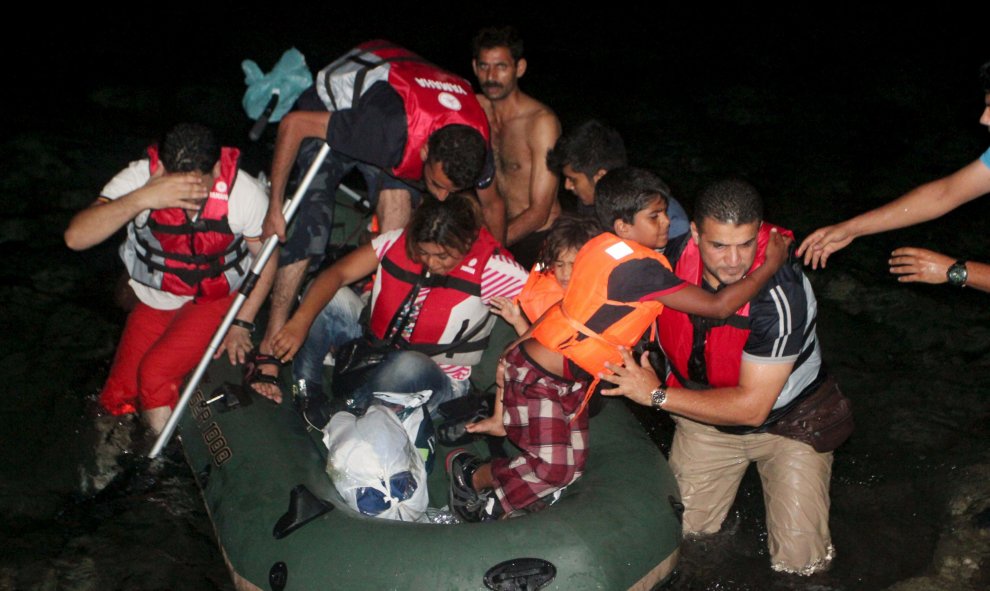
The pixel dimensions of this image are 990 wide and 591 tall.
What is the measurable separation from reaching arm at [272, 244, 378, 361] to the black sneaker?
2.90 feet

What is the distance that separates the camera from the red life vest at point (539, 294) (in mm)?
4309

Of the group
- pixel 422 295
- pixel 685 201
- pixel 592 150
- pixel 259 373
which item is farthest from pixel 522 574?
pixel 685 201

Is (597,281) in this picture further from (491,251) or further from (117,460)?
(117,460)

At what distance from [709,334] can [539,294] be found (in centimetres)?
78

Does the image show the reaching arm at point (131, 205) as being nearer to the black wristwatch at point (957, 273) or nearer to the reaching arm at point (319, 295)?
the reaching arm at point (319, 295)

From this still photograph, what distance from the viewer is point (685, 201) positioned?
8.51m

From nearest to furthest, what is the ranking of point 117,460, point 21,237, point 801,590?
point 801,590, point 117,460, point 21,237

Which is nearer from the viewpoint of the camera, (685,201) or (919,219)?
(919,219)

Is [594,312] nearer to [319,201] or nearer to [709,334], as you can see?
[709,334]

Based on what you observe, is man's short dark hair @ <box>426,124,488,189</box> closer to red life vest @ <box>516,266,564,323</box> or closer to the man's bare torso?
red life vest @ <box>516,266,564,323</box>

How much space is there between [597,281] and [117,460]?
283cm

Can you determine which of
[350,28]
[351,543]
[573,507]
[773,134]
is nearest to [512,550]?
[573,507]

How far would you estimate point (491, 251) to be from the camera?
175 inches

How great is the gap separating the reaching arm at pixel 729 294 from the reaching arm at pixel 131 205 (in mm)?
2128
